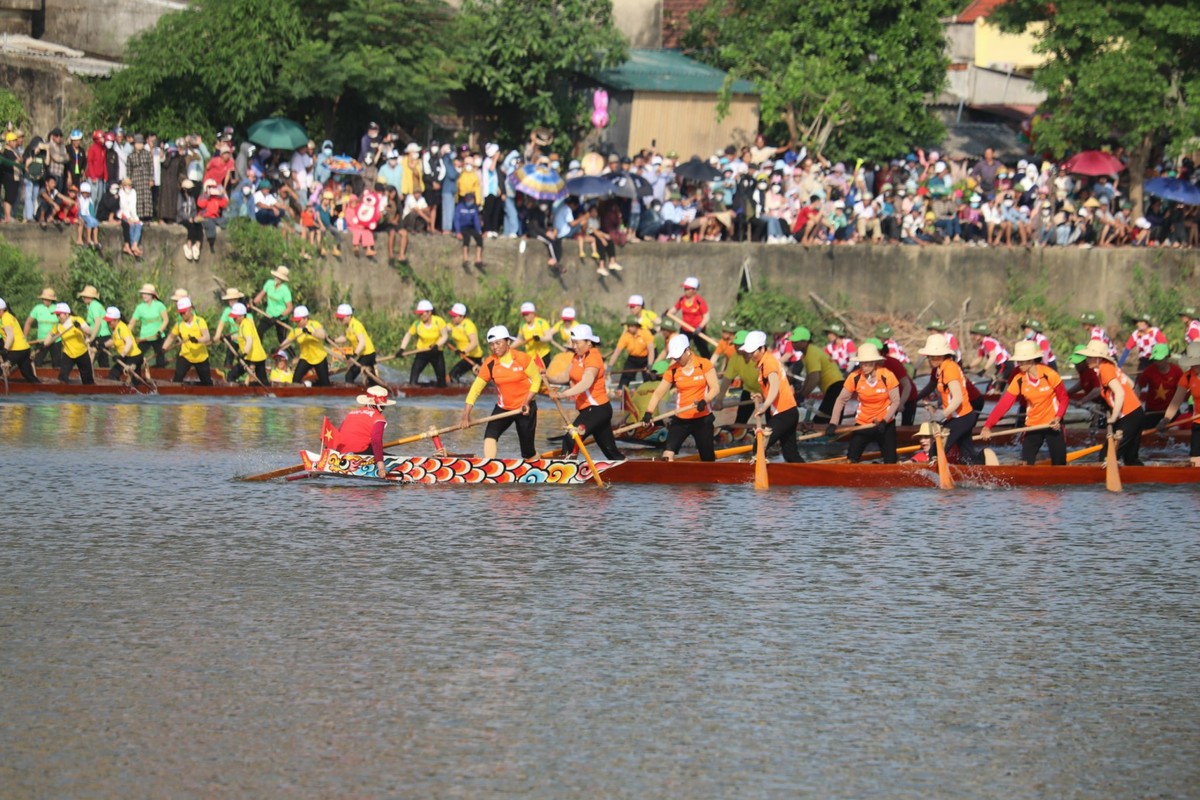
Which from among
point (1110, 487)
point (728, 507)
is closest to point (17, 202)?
point (728, 507)

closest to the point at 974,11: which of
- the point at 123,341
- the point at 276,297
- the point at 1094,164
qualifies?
the point at 1094,164

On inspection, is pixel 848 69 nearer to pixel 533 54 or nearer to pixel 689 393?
pixel 533 54

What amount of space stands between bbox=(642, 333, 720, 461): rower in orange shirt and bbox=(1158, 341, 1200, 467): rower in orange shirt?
5801mm

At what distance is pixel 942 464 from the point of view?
63.9ft

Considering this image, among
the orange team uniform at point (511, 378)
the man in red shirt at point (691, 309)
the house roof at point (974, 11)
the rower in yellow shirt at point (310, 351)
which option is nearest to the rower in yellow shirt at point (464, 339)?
the rower in yellow shirt at point (310, 351)

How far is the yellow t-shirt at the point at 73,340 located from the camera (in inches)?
1068

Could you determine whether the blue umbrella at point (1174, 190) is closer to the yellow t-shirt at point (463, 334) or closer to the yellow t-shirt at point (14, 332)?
the yellow t-shirt at point (463, 334)

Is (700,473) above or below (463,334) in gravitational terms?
below

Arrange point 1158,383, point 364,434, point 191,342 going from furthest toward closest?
point 191,342, point 1158,383, point 364,434

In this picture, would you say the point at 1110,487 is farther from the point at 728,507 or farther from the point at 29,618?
the point at 29,618

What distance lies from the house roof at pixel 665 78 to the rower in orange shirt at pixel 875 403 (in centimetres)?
1809

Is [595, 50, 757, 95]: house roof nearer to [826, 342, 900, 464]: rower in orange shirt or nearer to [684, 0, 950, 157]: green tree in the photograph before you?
[684, 0, 950, 157]: green tree

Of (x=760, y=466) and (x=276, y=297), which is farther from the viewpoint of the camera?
(x=276, y=297)

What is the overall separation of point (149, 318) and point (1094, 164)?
681 inches
